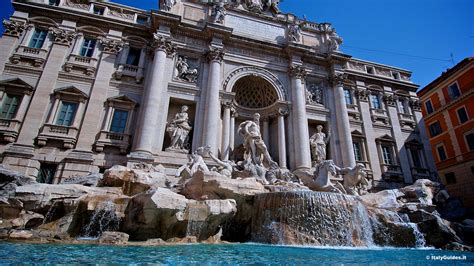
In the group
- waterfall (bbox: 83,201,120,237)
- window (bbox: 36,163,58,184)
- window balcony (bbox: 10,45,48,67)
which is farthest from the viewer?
window balcony (bbox: 10,45,48,67)

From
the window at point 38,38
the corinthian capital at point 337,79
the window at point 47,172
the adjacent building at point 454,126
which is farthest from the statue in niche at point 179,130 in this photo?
the adjacent building at point 454,126

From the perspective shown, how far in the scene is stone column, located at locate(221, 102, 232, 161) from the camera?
15.3 meters

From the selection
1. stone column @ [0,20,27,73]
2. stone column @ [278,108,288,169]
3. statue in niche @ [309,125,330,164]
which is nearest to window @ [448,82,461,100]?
statue in niche @ [309,125,330,164]

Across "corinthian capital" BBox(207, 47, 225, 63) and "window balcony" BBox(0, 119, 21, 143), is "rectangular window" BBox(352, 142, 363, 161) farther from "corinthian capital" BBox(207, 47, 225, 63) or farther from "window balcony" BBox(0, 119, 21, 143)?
"window balcony" BBox(0, 119, 21, 143)

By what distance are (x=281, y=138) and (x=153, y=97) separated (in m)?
8.67

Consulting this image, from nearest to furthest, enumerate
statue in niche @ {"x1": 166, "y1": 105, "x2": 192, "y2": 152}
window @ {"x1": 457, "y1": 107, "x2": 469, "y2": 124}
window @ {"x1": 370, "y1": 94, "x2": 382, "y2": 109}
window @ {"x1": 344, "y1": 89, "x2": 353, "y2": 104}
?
statue in niche @ {"x1": 166, "y1": 105, "x2": 192, "y2": 152}, window @ {"x1": 344, "y1": 89, "x2": 353, "y2": 104}, window @ {"x1": 370, "y1": 94, "x2": 382, "y2": 109}, window @ {"x1": 457, "y1": 107, "x2": 469, "y2": 124}

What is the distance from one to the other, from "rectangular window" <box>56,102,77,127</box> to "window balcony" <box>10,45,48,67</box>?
3107mm

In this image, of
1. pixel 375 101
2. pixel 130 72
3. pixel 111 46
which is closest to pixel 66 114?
pixel 130 72

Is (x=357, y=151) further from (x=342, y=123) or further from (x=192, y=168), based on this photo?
(x=192, y=168)

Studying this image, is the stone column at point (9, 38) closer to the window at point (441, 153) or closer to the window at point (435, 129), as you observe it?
the window at point (441, 153)

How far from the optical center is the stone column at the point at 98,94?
1362 cm

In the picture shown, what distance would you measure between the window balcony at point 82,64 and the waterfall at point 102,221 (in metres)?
11.2

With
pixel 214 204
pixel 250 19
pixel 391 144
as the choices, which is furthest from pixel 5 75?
pixel 391 144

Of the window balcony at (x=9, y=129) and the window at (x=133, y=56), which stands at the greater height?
the window at (x=133, y=56)
